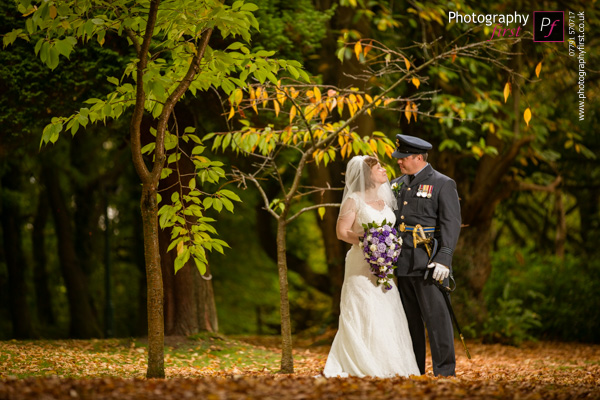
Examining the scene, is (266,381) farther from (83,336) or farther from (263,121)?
(83,336)

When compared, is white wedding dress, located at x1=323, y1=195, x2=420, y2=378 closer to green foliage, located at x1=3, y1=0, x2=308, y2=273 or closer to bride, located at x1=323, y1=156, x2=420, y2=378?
bride, located at x1=323, y1=156, x2=420, y2=378

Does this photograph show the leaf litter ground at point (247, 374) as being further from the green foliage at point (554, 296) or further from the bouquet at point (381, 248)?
the bouquet at point (381, 248)

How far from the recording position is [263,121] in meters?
9.66

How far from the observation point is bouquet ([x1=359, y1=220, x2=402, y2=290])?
19.9 feet

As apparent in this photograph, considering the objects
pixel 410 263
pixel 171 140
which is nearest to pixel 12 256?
pixel 171 140

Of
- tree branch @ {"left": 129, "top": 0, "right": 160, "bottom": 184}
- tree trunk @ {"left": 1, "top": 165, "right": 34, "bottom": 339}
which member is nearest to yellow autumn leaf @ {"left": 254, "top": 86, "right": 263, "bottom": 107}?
tree branch @ {"left": 129, "top": 0, "right": 160, "bottom": 184}

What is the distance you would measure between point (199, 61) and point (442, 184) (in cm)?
263

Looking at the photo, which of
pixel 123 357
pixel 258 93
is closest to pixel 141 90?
pixel 258 93

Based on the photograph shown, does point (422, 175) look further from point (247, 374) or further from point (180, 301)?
point (180, 301)

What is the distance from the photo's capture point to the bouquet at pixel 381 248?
6059 mm

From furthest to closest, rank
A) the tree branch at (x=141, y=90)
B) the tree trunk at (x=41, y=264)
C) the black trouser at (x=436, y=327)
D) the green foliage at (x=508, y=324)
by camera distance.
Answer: the tree trunk at (x=41, y=264), the green foliage at (x=508, y=324), the black trouser at (x=436, y=327), the tree branch at (x=141, y=90)

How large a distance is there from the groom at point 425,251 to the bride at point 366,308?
0.53 feet

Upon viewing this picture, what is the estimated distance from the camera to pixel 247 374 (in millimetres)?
6875

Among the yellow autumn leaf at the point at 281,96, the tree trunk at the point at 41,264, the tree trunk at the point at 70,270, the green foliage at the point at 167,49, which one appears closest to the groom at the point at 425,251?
the yellow autumn leaf at the point at 281,96
